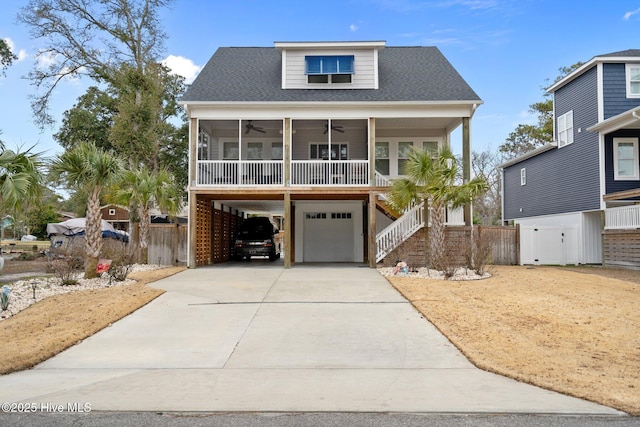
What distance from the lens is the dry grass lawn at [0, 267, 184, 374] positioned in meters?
6.37

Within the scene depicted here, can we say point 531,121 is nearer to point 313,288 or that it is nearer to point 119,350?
point 313,288

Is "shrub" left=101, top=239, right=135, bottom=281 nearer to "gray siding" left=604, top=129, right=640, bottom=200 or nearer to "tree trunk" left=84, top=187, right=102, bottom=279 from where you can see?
"tree trunk" left=84, top=187, right=102, bottom=279

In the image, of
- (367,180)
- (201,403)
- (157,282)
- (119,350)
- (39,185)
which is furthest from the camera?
(367,180)

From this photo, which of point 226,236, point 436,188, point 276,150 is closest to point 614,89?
point 436,188

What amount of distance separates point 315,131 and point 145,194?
770cm

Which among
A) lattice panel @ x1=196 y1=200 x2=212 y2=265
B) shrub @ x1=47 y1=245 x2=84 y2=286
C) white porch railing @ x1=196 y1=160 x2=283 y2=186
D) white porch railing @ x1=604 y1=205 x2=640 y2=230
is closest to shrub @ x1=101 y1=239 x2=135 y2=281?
shrub @ x1=47 y1=245 x2=84 y2=286

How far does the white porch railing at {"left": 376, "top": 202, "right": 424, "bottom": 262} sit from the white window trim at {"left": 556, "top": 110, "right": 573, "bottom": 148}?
925 cm

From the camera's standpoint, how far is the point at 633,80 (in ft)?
61.9

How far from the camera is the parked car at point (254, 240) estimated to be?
2089 cm

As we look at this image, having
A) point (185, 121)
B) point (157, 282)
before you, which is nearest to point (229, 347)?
point (157, 282)

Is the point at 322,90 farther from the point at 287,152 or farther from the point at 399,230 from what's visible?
the point at 399,230

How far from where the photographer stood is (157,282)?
512 inches

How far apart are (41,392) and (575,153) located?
71.1 ft

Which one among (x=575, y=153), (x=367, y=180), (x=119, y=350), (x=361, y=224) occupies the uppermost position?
(x=575, y=153)
